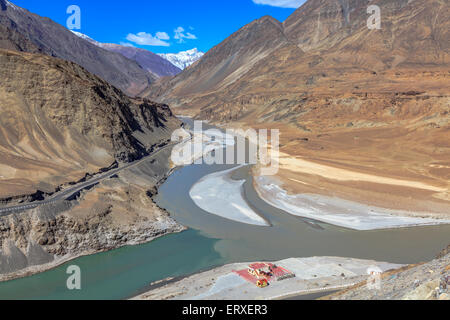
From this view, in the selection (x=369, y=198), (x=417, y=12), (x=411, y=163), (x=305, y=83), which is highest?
(x=417, y=12)

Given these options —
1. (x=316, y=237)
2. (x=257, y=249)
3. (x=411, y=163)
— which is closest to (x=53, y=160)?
(x=257, y=249)

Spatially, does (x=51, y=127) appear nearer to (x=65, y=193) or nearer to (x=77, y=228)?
(x=65, y=193)

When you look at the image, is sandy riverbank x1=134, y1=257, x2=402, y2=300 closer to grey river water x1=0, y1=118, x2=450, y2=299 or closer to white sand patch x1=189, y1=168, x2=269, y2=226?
grey river water x1=0, y1=118, x2=450, y2=299

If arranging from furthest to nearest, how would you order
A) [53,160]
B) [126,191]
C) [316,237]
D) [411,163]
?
[411,163] < [53,160] < [126,191] < [316,237]

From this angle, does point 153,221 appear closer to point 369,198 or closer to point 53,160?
point 53,160

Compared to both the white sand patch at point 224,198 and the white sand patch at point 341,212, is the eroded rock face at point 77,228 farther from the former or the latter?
the white sand patch at point 341,212
